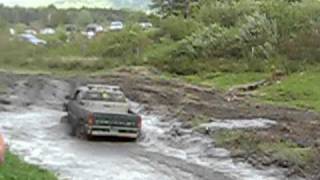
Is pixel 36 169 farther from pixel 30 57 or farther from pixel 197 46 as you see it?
pixel 30 57

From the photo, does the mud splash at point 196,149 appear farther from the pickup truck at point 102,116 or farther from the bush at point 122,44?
the bush at point 122,44

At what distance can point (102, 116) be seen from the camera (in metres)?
24.6

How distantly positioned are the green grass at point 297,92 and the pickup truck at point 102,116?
401 inches

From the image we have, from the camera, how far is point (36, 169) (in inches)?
669

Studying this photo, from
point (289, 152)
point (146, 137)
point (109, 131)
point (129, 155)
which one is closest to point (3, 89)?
point (146, 137)

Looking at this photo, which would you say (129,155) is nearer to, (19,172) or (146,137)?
(146,137)

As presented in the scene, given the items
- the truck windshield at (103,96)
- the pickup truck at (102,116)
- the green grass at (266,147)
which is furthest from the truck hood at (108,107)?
the green grass at (266,147)

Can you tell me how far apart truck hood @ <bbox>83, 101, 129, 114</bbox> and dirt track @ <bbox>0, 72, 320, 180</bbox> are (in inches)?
49.0

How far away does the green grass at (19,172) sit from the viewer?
14075 mm

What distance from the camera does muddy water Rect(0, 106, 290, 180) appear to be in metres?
19.8

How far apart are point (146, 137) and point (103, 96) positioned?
2.23m

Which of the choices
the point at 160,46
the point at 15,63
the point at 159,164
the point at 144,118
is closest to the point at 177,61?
the point at 160,46

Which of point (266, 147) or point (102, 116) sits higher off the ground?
point (102, 116)

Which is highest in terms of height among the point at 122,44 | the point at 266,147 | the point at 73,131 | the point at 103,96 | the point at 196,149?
the point at 103,96
